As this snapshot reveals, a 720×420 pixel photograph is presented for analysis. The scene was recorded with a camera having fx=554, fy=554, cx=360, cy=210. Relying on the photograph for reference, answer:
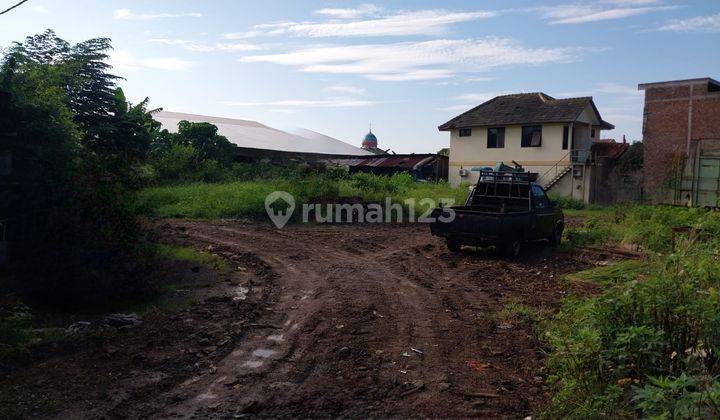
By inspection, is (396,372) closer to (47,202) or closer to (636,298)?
(636,298)

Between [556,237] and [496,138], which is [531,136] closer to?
[496,138]

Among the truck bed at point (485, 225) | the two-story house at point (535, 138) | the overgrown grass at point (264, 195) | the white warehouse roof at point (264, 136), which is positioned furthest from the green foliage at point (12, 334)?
the two-story house at point (535, 138)

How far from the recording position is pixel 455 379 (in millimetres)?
5293

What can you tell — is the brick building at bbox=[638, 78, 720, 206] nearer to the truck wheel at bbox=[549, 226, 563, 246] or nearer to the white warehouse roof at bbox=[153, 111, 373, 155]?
the truck wheel at bbox=[549, 226, 563, 246]

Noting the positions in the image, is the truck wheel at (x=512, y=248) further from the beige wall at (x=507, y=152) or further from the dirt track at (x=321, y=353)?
the beige wall at (x=507, y=152)

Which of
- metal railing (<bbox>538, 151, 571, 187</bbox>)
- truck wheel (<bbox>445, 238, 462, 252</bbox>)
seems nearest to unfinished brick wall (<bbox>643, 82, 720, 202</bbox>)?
metal railing (<bbox>538, 151, 571, 187</bbox>)

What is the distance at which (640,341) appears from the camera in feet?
14.8

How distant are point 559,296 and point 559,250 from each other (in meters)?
4.99

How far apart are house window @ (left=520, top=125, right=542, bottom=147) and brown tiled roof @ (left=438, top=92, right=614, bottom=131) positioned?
57 cm

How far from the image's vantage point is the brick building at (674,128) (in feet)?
82.3

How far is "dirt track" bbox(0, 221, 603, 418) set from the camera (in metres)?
4.76

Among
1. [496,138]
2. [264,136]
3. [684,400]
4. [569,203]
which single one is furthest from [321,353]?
[264,136]

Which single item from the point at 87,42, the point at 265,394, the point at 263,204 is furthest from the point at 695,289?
the point at 87,42

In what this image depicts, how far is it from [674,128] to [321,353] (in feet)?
86.8
